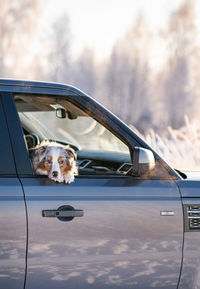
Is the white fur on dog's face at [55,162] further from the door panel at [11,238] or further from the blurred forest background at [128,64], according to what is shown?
the blurred forest background at [128,64]

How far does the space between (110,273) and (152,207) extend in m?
0.48

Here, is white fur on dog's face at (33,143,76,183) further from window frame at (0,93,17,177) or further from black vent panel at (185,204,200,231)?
black vent panel at (185,204,200,231)

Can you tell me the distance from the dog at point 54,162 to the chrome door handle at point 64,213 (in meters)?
0.17

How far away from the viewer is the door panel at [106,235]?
10.5ft

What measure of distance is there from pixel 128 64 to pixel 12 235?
140ft

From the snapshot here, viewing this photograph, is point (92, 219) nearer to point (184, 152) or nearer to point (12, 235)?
point (12, 235)

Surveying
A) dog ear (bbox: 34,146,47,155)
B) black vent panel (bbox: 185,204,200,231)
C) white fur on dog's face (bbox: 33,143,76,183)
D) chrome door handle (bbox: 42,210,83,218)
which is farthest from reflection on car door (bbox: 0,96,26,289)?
black vent panel (bbox: 185,204,200,231)

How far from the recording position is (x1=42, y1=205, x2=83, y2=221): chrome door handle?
3225mm

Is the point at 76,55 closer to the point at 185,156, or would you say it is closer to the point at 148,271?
the point at 185,156

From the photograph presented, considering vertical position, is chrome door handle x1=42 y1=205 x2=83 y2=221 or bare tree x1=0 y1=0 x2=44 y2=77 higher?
bare tree x1=0 y1=0 x2=44 y2=77

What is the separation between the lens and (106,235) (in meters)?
3.33

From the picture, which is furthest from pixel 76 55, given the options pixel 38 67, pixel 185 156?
pixel 185 156

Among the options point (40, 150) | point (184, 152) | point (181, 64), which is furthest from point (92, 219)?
point (181, 64)

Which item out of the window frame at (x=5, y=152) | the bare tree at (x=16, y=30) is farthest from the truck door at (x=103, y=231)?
the bare tree at (x=16, y=30)
